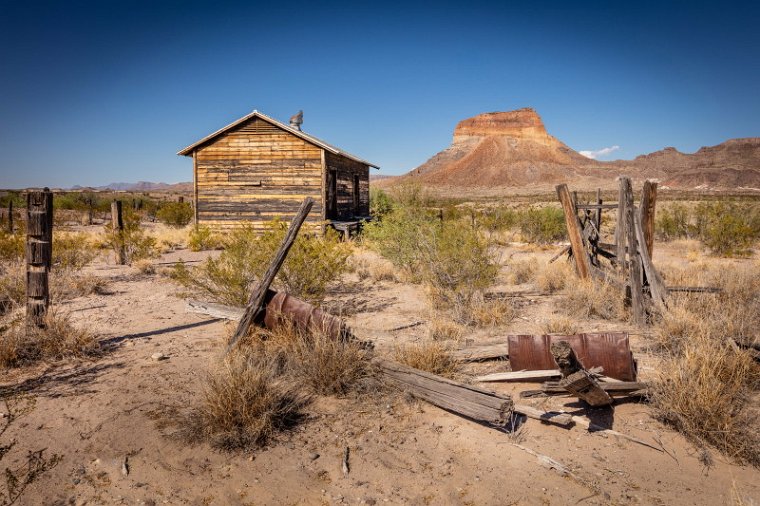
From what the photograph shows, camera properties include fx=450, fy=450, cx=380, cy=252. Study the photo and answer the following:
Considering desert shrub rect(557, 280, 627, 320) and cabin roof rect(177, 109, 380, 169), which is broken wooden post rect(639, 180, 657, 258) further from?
cabin roof rect(177, 109, 380, 169)

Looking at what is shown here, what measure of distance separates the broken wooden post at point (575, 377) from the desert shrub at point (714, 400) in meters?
0.52

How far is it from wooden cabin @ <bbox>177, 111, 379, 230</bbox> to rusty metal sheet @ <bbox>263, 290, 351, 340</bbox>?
417 inches

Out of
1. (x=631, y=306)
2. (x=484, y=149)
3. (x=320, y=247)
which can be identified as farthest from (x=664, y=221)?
(x=484, y=149)

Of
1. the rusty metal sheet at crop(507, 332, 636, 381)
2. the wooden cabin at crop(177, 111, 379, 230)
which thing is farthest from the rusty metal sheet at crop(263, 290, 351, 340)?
the wooden cabin at crop(177, 111, 379, 230)

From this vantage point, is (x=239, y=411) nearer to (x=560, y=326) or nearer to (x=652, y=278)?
(x=560, y=326)

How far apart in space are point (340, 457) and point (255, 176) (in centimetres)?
1389

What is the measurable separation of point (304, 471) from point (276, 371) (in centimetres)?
143

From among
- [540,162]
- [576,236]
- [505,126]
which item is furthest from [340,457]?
[505,126]

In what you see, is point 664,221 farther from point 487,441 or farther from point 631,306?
point 487,441

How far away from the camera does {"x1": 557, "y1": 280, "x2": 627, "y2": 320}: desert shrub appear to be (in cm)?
647

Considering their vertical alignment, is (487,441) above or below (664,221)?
below

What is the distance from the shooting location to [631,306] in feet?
20.9

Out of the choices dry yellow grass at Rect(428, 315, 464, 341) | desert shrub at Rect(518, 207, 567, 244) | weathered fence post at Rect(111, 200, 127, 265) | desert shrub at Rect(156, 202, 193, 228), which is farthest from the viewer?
desert shrub at Rect(156, 202, 193, 228)

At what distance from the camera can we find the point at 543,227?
55.9ft
